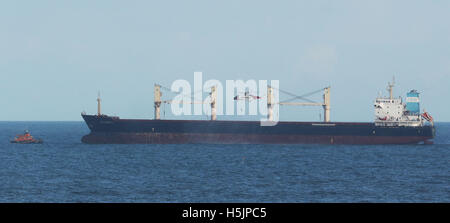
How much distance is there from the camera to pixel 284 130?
78.4 metres

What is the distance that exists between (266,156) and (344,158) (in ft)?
28.1

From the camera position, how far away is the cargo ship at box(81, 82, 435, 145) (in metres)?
78.2

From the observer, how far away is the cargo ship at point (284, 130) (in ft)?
256

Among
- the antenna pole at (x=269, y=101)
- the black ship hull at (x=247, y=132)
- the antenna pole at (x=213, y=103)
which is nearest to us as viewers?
the black ship hull at (x=247, y=132)

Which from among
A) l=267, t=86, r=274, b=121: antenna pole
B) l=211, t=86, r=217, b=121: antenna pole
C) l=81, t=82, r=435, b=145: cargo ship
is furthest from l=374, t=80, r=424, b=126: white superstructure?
l=211, t=86, r=217, b=121: antenna pole

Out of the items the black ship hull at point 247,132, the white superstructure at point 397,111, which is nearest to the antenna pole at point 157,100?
the black ship hull at point 247,132

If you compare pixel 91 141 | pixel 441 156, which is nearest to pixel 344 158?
pixel 441 156

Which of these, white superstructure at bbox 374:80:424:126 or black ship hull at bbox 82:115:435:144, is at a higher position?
white superstructure at bbox 374:80:424:126

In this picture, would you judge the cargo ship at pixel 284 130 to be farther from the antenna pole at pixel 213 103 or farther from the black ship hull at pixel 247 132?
the antenna pole at pixel 213 103

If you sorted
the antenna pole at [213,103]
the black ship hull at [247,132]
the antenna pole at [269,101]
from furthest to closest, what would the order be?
the antenna pole at [213,103] < the antenna pole at [269,101] < the black ship hull at [247,132]

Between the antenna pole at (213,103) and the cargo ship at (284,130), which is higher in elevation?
the antenna pole at (213,103)

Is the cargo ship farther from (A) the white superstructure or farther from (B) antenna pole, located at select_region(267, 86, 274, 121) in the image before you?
(B) antenna pole, located at select_region(267, 86, 274, 121)

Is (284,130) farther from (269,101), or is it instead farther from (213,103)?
(213,103)
